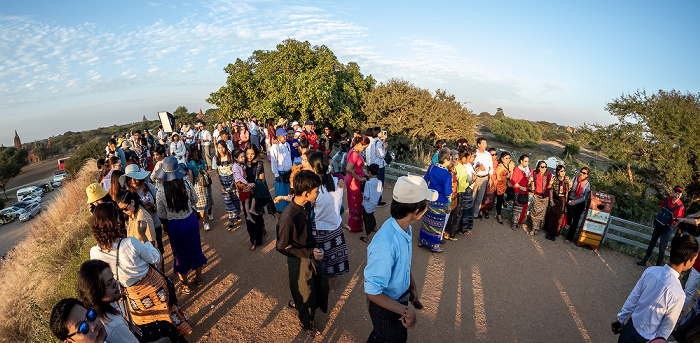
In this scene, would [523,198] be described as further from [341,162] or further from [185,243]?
[185,243]

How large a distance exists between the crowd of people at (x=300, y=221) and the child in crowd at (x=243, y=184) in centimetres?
2

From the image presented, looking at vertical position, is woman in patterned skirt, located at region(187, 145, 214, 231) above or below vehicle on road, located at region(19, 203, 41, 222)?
above

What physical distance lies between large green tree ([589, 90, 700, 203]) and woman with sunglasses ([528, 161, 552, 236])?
20.9ft

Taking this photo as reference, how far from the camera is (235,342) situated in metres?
3.66

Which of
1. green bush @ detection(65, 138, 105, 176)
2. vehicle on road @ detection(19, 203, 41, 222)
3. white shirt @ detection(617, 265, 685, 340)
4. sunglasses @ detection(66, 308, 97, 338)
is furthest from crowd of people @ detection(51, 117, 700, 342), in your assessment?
vehicle on road @ detection(19, 203, 41, 222)

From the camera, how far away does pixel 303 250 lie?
3.24 meters

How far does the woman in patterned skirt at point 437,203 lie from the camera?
203 inches

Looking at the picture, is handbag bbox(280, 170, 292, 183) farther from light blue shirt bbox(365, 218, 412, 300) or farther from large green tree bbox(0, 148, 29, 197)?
large green tree bbox(0, 148, 29, 197)

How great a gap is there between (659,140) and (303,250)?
13.2 metres

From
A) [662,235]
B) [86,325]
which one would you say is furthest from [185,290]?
[662,235]

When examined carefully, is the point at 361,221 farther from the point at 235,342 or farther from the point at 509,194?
the point at 509,194

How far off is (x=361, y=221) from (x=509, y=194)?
149 inches

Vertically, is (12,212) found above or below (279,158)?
below

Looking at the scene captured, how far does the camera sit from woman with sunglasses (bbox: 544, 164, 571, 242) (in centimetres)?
613
